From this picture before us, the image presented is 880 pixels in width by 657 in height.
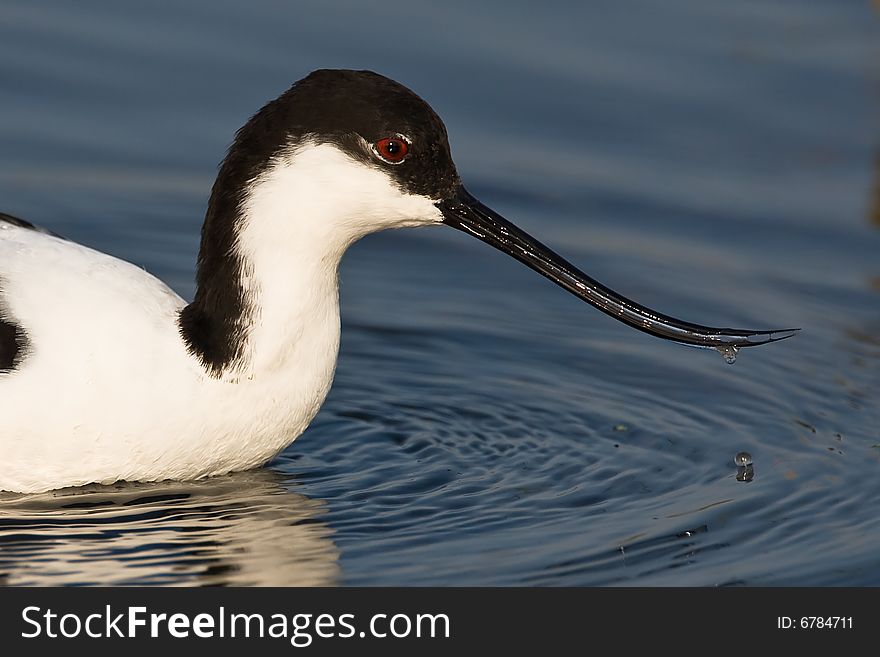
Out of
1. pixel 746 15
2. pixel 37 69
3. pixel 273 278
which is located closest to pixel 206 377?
pixel 273 278

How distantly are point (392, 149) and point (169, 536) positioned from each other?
5.06ft

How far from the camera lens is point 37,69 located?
1104 centimetres

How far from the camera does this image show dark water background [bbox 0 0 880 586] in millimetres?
6383

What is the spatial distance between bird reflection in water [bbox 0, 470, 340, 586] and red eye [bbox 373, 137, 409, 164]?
1.29 m

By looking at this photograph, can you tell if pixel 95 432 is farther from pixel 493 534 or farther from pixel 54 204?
pixel 54 204

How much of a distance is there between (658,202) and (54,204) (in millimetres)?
3257

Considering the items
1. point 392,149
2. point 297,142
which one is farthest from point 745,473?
point 297,142

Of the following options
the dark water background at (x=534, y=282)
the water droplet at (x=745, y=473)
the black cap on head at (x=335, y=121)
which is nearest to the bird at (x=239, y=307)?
the black cap on head at (x=335, y=121)

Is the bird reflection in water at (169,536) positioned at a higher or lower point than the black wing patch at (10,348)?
lower

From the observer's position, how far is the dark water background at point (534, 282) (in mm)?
6383

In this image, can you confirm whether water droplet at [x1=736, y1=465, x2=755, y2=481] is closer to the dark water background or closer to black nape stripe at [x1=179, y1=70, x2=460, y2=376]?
the dark water background

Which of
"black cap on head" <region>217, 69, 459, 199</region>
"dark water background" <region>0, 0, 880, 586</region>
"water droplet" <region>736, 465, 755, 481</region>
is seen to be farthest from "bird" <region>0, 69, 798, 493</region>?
"water droplet" <region>736, 465, 755, 481</region>

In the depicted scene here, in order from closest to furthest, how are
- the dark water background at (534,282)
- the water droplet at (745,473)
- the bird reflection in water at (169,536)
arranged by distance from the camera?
A: the bird reflection in water at (169,536)
the dark water background at (534,282)
the water droplet at (745,473)

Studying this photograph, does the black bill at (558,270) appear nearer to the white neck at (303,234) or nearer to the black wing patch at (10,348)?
the white neck at (303,234)
